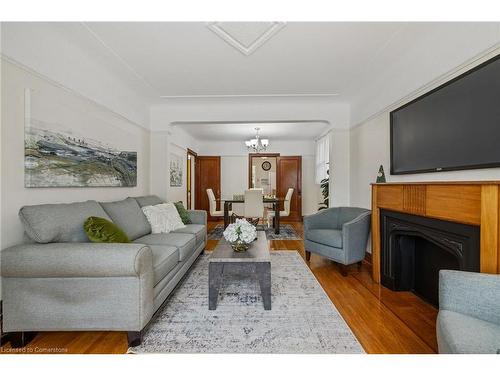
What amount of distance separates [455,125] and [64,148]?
3472mm

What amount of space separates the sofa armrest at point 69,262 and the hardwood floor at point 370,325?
0.56m

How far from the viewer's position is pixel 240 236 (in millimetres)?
2256

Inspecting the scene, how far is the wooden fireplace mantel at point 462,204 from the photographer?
4.48 feet

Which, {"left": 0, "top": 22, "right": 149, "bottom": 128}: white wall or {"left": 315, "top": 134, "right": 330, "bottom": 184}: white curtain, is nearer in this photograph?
{"left": 0, "top": 22, "right": 149, "bottom": 128}: white wall

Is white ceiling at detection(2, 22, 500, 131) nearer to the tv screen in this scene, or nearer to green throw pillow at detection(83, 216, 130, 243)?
the tv screen

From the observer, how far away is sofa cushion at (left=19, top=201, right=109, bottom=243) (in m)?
1.71

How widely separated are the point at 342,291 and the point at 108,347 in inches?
86.3

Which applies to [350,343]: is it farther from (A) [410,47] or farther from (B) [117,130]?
(B) [117,130]

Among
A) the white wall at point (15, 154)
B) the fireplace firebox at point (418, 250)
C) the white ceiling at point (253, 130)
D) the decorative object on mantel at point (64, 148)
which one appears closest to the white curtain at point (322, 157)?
the white ceiling at point (253, 130)

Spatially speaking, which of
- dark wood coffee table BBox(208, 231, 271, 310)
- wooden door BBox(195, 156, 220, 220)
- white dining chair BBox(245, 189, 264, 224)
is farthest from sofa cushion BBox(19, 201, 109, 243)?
wooden door BBox(195, 156, 220, 220)

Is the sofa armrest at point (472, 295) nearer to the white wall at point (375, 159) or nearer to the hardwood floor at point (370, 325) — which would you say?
the hardwood floor at point (370, 325)

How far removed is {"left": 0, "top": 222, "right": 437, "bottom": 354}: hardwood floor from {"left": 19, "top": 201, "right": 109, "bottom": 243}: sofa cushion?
0.73 metres

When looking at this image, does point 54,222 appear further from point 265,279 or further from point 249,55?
point 249,55
